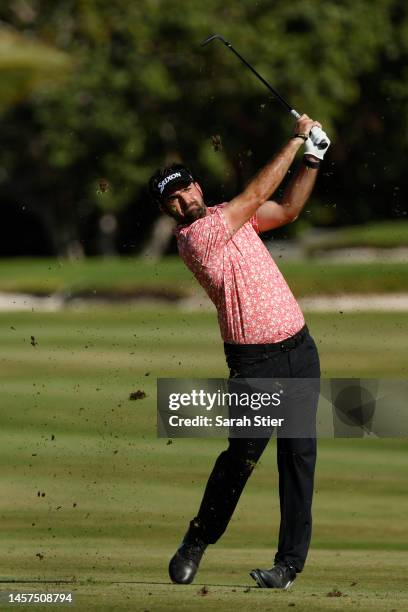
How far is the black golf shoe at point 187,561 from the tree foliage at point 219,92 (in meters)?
25.6

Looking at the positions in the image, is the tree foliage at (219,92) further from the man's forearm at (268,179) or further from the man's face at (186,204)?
the man's forearm at (268,179)

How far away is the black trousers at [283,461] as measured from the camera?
6.47 meters

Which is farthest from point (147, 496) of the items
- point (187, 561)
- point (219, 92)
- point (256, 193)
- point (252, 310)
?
point (219, 92)

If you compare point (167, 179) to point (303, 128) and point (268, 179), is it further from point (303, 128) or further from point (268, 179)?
point (303, 128)

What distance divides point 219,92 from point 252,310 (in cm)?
2737

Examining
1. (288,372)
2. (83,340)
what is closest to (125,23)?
(83,340)

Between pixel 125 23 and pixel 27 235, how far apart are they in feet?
35.5

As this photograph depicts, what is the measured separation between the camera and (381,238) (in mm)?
23234

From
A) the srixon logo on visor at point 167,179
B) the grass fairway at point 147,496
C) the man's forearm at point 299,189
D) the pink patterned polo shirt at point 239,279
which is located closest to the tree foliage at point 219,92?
the grass fairway at point 147,496

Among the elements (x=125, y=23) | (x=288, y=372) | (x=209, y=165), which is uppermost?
(x=125, y=23)

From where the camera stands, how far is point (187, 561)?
671 cm

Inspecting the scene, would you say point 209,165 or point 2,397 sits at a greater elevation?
point 209,165

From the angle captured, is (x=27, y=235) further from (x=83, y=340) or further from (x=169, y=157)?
(x=83, y=340)

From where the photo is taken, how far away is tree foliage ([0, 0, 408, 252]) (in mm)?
33250
